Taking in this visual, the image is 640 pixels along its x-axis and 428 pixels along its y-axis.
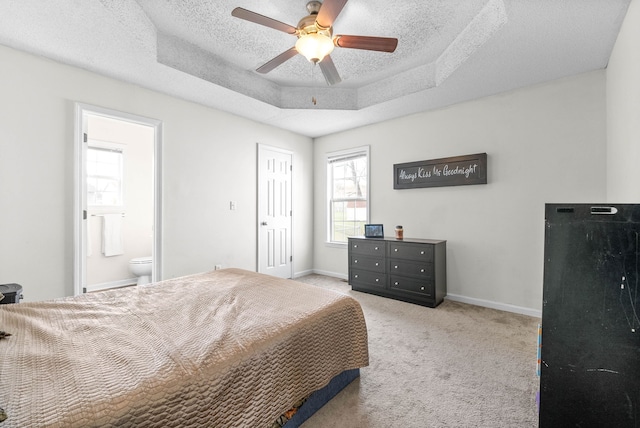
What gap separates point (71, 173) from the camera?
2.83 meters

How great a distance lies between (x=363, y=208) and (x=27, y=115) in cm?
411

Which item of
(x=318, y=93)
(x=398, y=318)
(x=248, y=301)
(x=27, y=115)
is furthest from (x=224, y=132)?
(x=398, y=318)

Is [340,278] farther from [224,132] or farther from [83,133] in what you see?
[83,133]

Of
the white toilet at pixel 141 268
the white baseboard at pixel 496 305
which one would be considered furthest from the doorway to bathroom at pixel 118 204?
the white baseboard at pixel 496 305

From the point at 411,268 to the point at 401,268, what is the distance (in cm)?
14

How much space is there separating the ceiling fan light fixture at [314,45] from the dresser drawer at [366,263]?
2.66m

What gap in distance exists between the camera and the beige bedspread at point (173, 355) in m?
0.87

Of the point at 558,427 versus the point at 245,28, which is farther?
the point at 245,28

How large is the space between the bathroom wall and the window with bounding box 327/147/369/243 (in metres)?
2.93

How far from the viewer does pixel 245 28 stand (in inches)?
103

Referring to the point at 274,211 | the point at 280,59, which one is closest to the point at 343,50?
the point at 280,59

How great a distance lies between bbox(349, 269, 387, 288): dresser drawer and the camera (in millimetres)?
3928

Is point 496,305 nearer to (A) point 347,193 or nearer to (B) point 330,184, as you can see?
(A) point 347,193

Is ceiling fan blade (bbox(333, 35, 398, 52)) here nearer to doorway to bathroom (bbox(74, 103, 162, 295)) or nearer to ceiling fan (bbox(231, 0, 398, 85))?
ceiling fan (bbox(231, 0, 398, 85))
